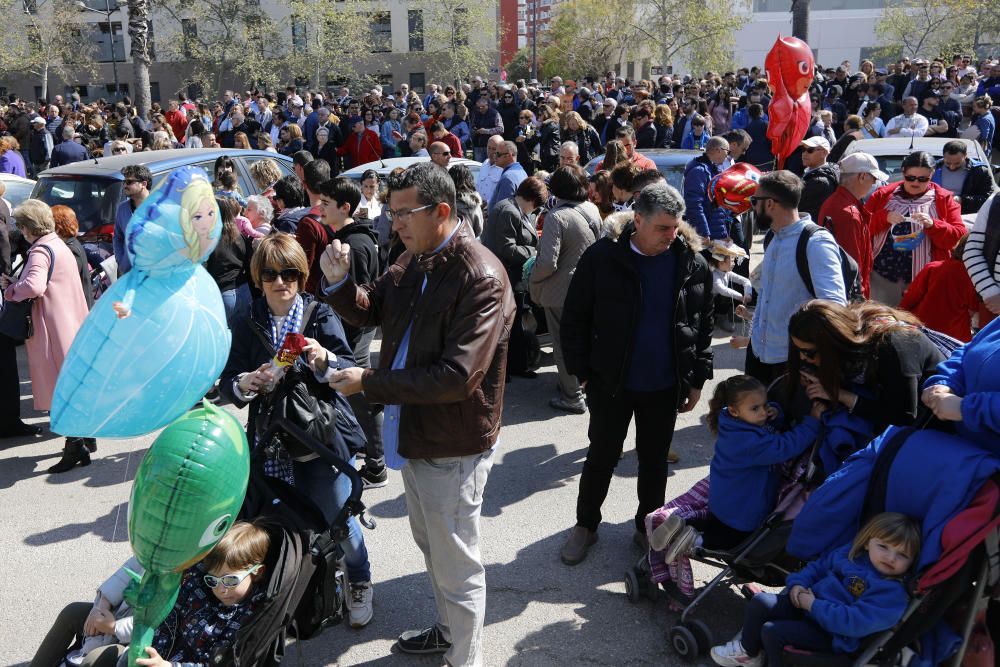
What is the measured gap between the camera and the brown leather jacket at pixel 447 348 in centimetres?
287

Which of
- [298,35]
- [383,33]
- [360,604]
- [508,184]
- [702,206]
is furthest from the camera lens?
[383,33]

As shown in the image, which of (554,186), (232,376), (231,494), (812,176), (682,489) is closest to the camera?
(231,494)

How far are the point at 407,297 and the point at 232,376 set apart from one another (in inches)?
39.4

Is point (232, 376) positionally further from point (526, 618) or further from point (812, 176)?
point (812, 176)

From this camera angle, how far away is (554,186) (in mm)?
5840

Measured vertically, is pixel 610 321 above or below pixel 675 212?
below

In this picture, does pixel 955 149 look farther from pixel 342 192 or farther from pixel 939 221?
pixel 342 192

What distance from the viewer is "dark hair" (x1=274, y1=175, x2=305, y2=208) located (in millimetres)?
6652

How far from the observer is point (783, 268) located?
4.39 m

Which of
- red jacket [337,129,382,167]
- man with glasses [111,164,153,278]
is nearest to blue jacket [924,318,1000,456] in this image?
man with glasses [111,164,153,278]

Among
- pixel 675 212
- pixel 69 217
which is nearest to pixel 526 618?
pixel 675 212

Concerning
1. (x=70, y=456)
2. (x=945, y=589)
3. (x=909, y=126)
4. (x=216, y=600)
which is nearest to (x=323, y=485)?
(x=216, y=600)

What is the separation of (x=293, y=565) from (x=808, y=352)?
7.17ft

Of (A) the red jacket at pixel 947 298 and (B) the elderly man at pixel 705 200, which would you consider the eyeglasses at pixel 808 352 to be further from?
(B) the elderly man at pixel 705 200
